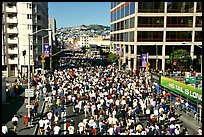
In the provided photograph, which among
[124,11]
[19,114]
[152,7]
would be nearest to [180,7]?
[152,7]

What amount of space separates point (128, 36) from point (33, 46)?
23561mm

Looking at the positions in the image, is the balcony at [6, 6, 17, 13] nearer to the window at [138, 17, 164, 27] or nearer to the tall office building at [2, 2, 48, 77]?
the tall office building at [2, 2, 48, 77]

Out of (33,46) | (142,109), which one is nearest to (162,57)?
(33,46)

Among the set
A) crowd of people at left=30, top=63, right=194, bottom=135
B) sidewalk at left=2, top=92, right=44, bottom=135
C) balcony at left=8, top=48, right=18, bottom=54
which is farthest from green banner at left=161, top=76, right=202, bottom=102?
balcony at left=8, top=48, right=18, bottom=54

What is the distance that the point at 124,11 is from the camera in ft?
257

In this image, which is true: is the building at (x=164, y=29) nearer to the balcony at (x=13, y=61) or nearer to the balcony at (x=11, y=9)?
the balcony at (x=11, y=9)

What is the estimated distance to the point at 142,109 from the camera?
83.2ft

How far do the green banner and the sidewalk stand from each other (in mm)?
12985

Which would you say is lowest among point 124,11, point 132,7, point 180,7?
point 180,7

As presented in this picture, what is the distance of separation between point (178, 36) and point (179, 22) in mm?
3041

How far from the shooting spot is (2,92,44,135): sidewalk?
2047 centimetres

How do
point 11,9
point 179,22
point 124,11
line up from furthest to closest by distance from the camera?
point 124,11, point 179,22, point 11,9

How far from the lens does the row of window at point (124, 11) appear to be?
224 ft

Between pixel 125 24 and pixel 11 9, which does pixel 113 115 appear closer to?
pixel 11 9
